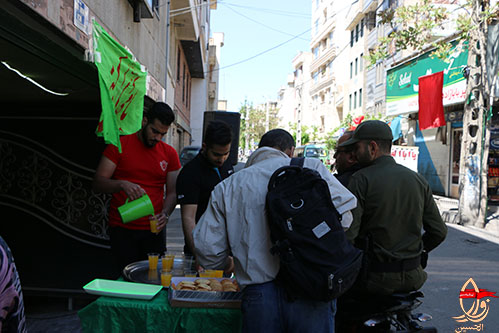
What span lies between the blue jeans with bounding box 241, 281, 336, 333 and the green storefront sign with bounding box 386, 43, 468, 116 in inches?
505

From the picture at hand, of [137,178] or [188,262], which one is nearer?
[188,262]

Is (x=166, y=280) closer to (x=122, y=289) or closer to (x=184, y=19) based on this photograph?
(x=122, y=289)

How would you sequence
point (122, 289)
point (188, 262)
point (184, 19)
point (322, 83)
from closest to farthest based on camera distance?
point (122, 289) → point (188, 262) → point (184, 19) → point (322, 83)

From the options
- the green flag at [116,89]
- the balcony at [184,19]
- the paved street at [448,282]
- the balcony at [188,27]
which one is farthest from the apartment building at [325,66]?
the green flag at [116,89]

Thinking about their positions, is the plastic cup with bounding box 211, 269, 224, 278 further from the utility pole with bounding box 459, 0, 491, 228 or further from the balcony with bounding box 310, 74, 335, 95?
the balcony with bounding box 310, 74, 335, 95

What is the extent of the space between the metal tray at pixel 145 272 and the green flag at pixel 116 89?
0.96 metres

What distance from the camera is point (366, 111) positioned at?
103 ft

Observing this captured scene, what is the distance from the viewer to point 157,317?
8.46 feet

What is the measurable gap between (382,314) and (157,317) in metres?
1.40

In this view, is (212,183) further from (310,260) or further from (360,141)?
(310,260)

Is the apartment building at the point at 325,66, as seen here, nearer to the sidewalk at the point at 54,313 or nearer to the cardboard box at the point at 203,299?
the sidewalk at the point at 54,313

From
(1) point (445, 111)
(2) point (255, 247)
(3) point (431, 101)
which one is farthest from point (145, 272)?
(1) point (445, 111)

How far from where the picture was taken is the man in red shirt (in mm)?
3602

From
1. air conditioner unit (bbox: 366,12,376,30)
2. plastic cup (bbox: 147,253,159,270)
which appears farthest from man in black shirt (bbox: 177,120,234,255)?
air conditioner unit (bbox: 366,12,376,30)
